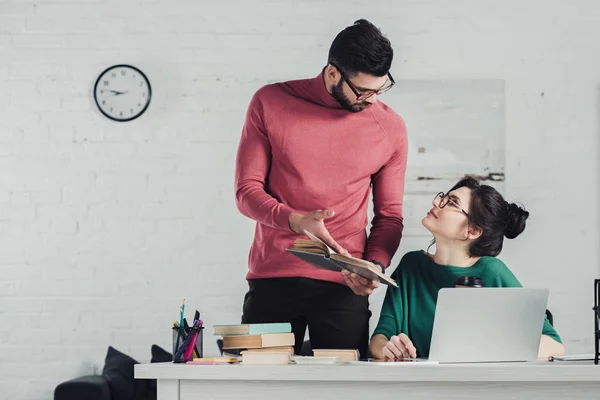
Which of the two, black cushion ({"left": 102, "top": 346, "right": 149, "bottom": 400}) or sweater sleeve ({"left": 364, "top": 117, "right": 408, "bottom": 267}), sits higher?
sweater sleeve ({"left": 364, "top": 117, "right": 408, "bottom": 267})

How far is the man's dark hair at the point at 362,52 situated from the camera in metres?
2.20

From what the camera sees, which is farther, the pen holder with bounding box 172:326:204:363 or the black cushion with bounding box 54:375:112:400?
the black cushion with bounding box 54:375:112:400

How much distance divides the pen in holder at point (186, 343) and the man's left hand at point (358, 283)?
1.56 ft

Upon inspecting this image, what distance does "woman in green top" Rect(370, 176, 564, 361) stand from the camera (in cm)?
221

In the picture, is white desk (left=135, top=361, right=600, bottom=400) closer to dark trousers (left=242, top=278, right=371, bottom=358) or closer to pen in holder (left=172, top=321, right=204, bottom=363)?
pen in holder (left=172, top=321, right=204, bottom=363)

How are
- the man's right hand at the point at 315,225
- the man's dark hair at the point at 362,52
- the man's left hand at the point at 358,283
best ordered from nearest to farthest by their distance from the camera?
the man's right hand at the point at 315,225 → the man's left hand at the point at 358,283 → the man's dark hair at the point at 362,52

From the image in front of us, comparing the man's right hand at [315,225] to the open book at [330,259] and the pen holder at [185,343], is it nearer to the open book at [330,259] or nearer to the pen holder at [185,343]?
the open book at [330,259]

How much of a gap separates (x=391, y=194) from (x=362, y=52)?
1.48 ft

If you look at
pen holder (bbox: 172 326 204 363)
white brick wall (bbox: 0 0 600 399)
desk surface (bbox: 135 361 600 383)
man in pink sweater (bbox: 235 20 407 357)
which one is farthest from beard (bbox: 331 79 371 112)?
white brick wall (bbox: 0 0 600 399)

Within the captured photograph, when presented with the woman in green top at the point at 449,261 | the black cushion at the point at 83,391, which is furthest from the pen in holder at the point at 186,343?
the black cushion at the point at 83,391

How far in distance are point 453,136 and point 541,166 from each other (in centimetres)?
46

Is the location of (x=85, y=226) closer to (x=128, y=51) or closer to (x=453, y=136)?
(x=128, y=51)

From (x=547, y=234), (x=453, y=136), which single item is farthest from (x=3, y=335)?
(x=547, y=234)

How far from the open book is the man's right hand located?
53mm
